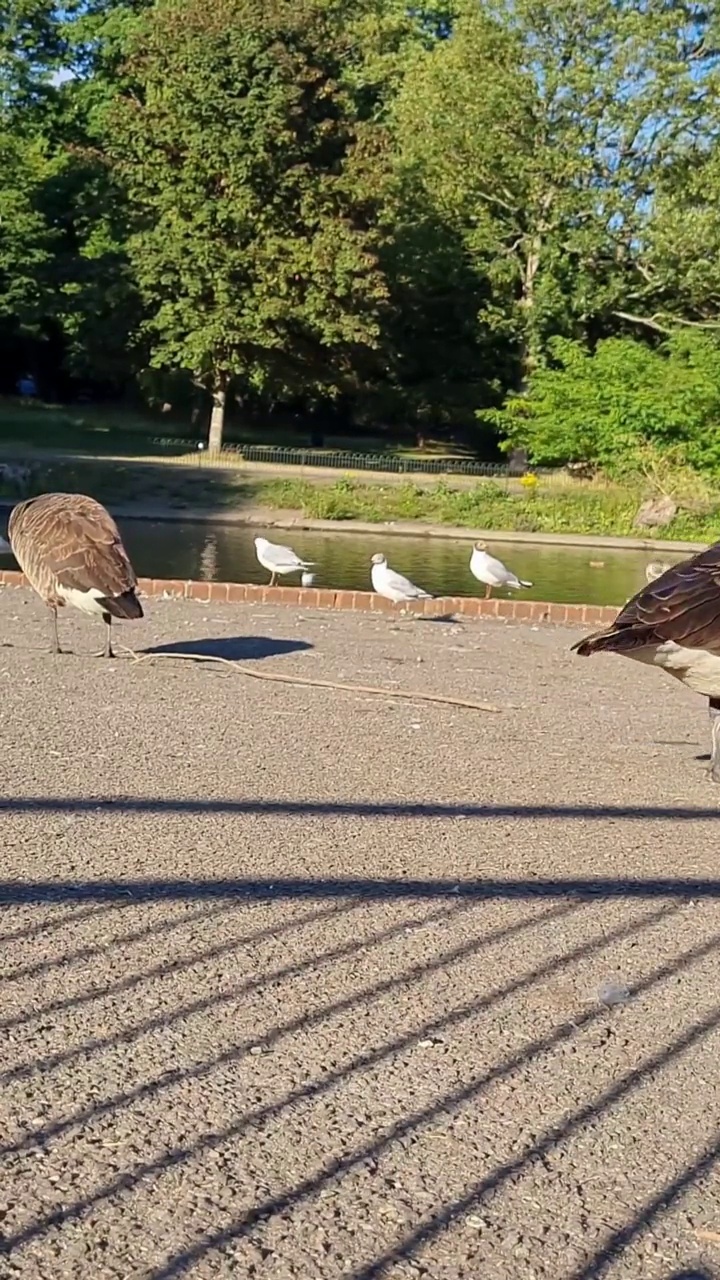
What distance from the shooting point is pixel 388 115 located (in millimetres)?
50406

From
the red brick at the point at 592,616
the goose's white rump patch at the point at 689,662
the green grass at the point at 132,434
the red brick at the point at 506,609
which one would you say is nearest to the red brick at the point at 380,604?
the red brick at the point at 506,609

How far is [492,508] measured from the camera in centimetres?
3141

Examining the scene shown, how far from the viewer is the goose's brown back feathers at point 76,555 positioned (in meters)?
10.9

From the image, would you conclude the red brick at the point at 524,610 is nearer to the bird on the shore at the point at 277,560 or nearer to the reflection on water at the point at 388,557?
the bird on the shore at the point at 277,560

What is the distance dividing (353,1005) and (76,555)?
6943mm

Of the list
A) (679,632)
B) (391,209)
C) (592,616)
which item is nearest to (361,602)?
(592,616)

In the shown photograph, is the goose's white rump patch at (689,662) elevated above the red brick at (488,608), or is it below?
above


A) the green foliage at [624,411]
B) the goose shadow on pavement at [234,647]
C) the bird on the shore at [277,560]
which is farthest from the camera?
the green foliage at [624,411]

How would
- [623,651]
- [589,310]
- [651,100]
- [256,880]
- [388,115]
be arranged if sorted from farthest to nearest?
[388,115] < [589,310] < [651,100] < [623,651] < [256,880]

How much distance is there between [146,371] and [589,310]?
566 inches

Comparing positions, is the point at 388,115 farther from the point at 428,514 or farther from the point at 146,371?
the point at 428,514

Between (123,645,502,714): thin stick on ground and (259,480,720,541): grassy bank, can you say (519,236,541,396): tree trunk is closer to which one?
(259,480,720,541): grassy bank

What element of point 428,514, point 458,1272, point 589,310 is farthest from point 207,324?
point 458,1272

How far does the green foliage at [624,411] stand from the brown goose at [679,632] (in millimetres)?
25621
